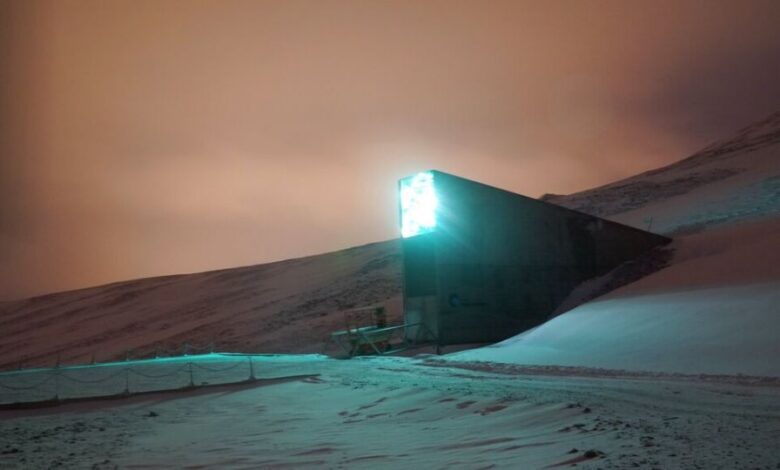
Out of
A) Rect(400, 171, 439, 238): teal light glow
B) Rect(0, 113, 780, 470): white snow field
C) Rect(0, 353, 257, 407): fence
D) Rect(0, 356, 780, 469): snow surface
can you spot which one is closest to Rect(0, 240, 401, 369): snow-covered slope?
Rect(0, 113, 780, 470): white snow field

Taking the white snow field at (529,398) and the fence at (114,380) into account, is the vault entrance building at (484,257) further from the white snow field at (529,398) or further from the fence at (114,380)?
the fence at (114,380)

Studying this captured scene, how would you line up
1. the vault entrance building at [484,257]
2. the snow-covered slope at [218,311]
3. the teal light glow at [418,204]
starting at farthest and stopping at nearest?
the snow-covered slope at [218,311]
the teal light glow at [418,204]
the vault entrance building at [484,257]

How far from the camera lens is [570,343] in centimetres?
1856

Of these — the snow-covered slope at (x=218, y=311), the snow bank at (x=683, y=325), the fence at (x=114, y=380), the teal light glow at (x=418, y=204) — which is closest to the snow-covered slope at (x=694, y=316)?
the snow bank at (x=683, y=325)

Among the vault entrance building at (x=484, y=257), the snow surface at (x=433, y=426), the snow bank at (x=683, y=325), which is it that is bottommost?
the snow surface at (x=433, y=426)

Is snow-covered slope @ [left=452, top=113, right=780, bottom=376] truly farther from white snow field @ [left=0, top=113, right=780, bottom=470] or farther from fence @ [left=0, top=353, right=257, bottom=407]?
fence @ [left=0, top=353, right=257, bottom=407]

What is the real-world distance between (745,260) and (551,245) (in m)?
6.62

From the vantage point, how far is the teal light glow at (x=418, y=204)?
23564 mm

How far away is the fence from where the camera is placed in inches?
707

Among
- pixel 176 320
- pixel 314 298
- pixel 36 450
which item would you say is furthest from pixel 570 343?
pixel 176 320

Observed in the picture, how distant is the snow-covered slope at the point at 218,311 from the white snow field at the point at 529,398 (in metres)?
2.46

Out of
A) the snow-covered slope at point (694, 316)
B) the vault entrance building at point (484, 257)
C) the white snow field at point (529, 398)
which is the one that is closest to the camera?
the white snow field at point (529, 398)

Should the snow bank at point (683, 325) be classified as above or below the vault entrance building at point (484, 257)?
below

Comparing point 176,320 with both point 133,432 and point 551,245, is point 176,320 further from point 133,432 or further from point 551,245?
point 133,432
